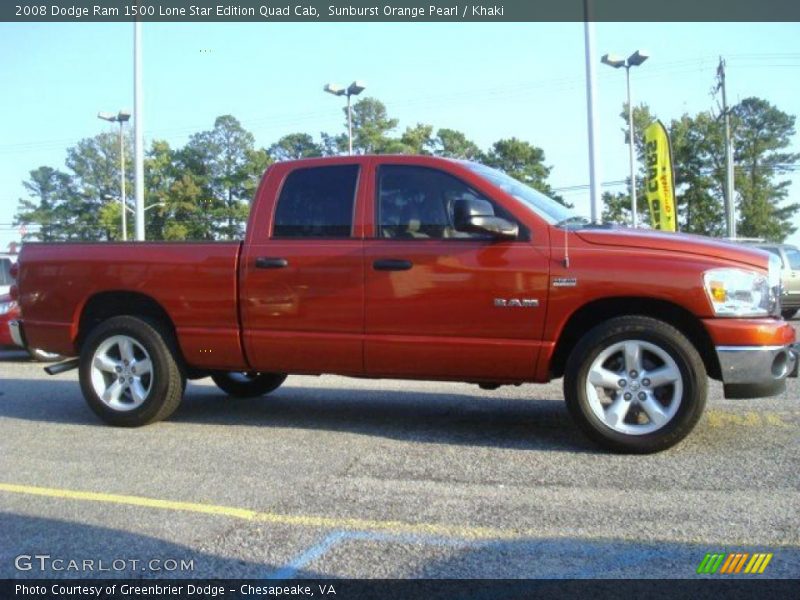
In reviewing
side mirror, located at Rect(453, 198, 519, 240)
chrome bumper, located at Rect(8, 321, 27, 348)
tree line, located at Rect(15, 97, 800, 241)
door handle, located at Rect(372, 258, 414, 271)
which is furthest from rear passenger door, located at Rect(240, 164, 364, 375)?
tree line, located at Rect(15, 97, 800, 241)

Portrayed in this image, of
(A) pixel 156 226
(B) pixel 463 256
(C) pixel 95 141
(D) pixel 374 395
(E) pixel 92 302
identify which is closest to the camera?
(B) pixel 463 256

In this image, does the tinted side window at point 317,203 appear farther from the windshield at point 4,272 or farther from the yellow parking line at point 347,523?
the windshield at point 4,272

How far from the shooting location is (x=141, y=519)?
392 centimetres

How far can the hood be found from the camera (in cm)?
486

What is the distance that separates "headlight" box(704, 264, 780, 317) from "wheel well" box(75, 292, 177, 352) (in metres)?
3.85

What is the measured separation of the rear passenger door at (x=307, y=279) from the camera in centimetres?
550

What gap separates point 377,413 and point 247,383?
4.68 feet

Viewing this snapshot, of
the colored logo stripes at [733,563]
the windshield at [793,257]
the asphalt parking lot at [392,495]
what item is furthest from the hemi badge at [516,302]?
the windshield at [793,257]

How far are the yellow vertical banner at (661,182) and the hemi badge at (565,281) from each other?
17.1 m

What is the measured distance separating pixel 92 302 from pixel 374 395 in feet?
8.73

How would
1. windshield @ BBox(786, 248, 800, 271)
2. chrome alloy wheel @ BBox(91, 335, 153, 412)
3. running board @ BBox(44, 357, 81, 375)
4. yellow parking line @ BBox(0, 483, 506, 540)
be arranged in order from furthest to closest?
windshield @ BBox(786, 248, 800, 271) < running board @ BBox(44, 357, 81, 375) < chrome alloy wheel @ BBox(91, 335, 153, 412) < yellow parking line @ BBox(0, 483, 506, 540)

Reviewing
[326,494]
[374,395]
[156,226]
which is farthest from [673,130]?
[326,494]
